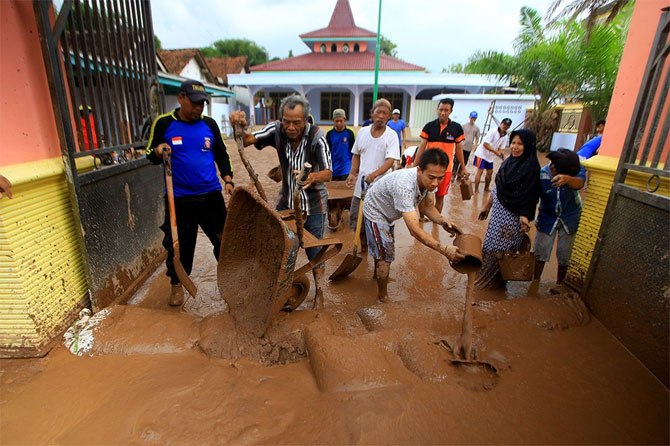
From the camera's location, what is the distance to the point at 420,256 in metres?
4.42

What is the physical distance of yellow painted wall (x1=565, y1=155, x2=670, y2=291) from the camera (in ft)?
9.23

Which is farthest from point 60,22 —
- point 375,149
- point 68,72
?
point 375,149

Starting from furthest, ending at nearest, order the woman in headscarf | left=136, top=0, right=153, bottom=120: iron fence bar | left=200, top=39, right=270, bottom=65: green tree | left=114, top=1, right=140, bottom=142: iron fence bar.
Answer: left=200, top=39, right=270, bottom=65: green tree < left=136, top=0, right=153, bottom=120: iron fence bar < left=114, top=1, right=140, bottom=142: iron fence bar < the woman in headscarf

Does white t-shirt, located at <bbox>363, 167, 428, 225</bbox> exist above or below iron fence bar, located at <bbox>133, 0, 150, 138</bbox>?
below

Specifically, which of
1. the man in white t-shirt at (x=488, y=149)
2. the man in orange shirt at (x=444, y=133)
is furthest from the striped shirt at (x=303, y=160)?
the man in white t-shirt at (x=488, y=149)

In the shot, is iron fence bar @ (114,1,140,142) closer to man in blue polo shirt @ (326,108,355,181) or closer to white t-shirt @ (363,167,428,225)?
white t-shirt @ (363,167,428,225)

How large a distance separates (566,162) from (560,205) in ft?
1.34

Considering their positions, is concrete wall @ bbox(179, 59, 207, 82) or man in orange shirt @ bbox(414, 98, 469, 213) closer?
man in orange shirt @ bbox(414, 98, 469, 213)

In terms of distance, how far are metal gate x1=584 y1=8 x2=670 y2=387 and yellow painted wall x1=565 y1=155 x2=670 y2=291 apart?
0.15 metres

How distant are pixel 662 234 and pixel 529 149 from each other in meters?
1.21

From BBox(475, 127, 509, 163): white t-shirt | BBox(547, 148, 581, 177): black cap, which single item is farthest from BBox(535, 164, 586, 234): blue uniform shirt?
BBox(475, 127, 509, 163): white t-shirt

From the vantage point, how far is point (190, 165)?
2832 millimetres

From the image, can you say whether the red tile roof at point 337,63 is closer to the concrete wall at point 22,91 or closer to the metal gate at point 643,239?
the metal gate at point 643,239

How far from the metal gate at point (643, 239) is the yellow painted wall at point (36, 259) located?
3820 millimetres
